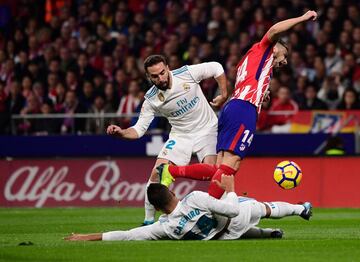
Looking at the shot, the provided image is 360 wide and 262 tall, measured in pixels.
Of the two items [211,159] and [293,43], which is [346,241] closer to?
[211,159]

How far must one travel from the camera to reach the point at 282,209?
12.0m

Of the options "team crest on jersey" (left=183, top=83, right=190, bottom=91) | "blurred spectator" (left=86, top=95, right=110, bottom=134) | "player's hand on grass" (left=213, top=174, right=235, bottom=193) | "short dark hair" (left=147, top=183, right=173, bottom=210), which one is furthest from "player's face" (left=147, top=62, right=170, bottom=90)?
"blurred spectator" (left=86, top=95, right=110, bottom=134)

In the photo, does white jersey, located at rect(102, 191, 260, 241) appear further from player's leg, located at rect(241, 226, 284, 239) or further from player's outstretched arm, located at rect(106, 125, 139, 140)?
player's outstretched arm, located at rect(106, 125, 139, 140)

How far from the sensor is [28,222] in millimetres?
16203

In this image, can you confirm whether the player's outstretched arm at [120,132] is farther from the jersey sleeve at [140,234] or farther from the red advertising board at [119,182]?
the red advertising board at [119,182]

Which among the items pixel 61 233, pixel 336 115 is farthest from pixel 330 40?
pixel 61 233

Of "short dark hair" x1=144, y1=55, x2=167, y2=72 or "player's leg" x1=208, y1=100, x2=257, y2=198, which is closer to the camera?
"player's leg" x1=208, y1=100, x2=257, y2=198

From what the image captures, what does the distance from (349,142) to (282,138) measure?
52.6 inches

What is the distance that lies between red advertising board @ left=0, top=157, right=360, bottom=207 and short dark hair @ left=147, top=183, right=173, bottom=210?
906cm

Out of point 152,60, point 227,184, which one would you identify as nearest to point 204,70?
point 152,60

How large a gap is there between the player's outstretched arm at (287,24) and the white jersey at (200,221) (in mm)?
2092

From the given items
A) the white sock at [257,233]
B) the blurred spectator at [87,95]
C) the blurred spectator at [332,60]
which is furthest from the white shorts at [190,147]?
the blurred spectator at [87,95]

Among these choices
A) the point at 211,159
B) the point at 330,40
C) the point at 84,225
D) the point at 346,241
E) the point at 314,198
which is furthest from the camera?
the point at 330,40

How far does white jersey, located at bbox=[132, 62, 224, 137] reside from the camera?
13.6 m
